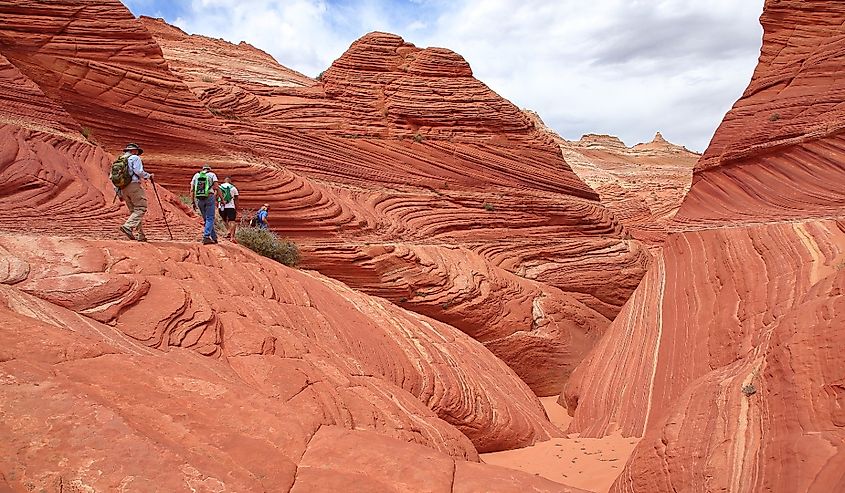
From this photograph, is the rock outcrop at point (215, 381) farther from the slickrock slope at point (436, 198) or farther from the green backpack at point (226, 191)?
the slickrock slope at point (436, 198)

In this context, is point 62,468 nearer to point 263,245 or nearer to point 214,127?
point 263,245

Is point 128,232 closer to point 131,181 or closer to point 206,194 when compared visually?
point 131,181

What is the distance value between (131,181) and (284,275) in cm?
263

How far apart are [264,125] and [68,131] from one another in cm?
730

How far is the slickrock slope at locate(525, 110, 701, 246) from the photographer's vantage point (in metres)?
35.4

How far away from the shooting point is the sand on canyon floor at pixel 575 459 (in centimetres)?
727

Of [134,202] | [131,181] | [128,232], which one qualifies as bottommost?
[128,232]

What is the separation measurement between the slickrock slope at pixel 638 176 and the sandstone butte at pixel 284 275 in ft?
35.8

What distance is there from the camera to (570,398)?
1326 centimetres

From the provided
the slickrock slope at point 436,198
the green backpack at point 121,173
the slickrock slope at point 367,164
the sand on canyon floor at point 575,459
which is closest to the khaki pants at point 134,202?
the green backpack at point 121,173

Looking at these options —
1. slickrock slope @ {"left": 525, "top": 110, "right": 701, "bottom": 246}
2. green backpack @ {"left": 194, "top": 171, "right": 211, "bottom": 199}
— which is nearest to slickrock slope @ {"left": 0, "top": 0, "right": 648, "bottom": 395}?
green backpack @ {"left": 194, "top": 171, "right": 211, "bottom": 199}

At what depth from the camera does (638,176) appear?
46.4 m

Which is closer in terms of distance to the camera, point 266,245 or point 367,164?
point 266,245

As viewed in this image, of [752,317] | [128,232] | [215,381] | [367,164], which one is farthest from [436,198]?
[215,381]
